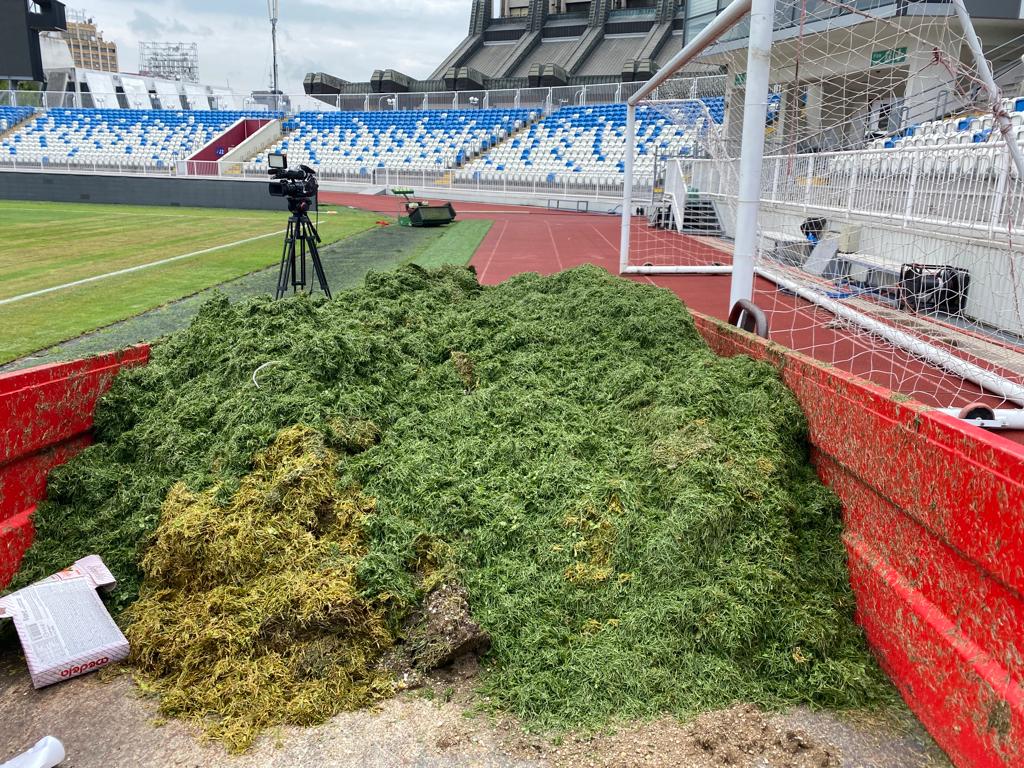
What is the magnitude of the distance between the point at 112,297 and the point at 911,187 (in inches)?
351

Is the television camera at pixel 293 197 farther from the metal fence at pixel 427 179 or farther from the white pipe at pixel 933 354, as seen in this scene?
the metal fence at pixel 427 179

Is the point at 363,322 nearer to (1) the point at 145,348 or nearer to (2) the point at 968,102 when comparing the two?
(1) the point at 145,348

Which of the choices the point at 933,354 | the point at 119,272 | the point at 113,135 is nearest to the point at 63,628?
the point at 933,354

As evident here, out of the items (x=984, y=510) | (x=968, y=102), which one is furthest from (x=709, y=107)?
(x=984, y=510)

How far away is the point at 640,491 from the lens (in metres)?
2.96

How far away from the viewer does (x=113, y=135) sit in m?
40.1

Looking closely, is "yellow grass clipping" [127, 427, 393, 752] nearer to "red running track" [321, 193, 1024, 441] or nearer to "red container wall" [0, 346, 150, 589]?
"red container wall" [0, 346, 150, 589]

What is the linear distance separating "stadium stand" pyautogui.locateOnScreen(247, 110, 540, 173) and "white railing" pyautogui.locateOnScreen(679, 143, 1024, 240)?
24.3 metres

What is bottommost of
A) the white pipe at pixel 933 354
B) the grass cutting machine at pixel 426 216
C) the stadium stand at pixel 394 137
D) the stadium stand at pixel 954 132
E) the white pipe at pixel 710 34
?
the white pipe at pixel 933 354

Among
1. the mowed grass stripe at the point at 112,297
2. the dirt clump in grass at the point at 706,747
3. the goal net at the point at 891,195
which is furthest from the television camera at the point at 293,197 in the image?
the dirt clump in grass at the point at 706,747

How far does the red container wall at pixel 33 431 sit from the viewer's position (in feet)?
9.57

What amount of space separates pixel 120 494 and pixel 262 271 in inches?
331

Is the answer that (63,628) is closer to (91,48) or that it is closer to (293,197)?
(293,197)

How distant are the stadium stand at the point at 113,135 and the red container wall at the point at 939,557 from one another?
41.2m
